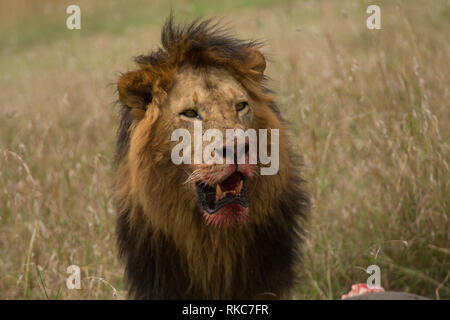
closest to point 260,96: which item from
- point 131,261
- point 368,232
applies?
point 131,261

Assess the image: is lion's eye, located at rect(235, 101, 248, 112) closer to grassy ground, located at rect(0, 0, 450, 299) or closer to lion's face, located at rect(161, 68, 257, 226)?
lion's face, located at rect(161, 68, 257, 226)

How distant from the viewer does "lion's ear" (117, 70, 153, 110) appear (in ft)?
10.1

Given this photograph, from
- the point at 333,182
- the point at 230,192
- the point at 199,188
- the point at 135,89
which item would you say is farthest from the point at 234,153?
the point at 333,182

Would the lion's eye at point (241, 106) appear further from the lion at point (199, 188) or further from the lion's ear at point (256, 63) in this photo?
the lion's ear at point (256, 63)

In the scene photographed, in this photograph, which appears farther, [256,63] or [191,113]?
[256,63]

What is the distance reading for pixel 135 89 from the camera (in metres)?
3.12

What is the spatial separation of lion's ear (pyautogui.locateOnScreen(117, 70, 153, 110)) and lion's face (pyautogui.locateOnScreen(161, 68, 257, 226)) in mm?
141

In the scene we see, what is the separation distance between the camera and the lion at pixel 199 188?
116 inches

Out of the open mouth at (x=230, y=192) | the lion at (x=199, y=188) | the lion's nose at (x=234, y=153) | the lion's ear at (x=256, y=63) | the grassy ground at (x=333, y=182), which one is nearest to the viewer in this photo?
the lion's nose at (x=234, y=153)

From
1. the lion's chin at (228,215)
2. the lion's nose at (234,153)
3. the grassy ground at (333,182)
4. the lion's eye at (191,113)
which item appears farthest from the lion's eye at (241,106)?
the grassy ground at (333,182)

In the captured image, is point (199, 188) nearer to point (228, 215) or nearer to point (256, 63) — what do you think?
point (228, 215)

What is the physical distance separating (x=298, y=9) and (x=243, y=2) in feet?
7.52

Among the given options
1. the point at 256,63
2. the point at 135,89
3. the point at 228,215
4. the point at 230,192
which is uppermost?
the point at 256,63

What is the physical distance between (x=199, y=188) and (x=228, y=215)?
0.19 metres
